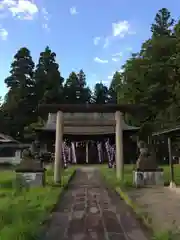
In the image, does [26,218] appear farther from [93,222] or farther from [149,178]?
[149,178]

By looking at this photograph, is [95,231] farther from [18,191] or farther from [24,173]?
[24,173]

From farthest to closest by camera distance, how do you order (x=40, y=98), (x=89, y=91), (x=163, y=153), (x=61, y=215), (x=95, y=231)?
(x=89, y=91) < (x=40, y=98) < (x=163, y=153) < (x=61, y=215) < (x=95, y=231)

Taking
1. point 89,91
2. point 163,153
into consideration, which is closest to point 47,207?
point 163,153

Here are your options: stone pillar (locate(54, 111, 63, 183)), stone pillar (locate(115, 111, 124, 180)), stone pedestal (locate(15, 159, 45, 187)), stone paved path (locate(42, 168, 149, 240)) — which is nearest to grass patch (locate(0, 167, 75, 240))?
stone paved path (locate(42, 168, 149, 240))

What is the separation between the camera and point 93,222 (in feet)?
18.6

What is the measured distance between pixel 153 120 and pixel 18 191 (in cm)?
2213

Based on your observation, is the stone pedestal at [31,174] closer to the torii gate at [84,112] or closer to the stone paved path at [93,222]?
the torii gate at [84,112]

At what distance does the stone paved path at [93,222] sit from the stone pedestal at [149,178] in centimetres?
345

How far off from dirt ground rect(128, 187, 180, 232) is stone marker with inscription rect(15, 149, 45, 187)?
3.73 metres

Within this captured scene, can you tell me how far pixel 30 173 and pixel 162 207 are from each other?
18.6 feet

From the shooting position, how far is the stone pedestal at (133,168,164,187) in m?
11.6

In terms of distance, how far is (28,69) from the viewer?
44.1 meters

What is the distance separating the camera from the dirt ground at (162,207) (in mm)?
5203

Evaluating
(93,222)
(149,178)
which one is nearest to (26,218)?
(93,222)
